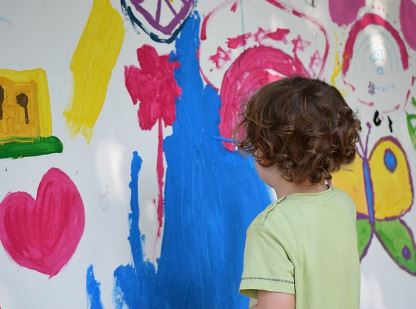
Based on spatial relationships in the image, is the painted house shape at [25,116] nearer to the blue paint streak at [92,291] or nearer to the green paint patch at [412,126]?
the blue paint streak at [92,291]

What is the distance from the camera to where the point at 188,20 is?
169 centimetres

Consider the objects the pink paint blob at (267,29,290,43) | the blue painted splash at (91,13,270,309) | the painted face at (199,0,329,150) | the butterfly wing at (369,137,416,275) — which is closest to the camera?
the blue painted splash at (91,13,270,309)

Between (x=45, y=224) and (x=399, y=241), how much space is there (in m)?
→ 1.38

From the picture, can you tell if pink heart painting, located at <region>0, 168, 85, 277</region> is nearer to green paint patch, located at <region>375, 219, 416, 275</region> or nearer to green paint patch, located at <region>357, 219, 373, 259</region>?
green paint patch, located at <region>357, 219, 373, 259</region>

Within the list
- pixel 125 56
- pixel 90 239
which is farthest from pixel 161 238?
pixel 125 56

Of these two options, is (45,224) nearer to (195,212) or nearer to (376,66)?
(195,212)

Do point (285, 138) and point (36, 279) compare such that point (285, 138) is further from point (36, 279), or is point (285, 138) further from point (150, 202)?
point (36, 279)

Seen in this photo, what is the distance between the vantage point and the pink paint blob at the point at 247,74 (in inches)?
70.4

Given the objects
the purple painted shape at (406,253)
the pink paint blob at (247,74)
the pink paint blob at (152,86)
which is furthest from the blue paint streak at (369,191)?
the pink paint blob at (152,86)

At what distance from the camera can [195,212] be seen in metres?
1.67

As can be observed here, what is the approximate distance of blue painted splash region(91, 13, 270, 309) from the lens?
1.55 metres

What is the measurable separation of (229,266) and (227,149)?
0.32 meters

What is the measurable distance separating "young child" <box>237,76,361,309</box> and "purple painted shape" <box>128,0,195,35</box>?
423 millimetres

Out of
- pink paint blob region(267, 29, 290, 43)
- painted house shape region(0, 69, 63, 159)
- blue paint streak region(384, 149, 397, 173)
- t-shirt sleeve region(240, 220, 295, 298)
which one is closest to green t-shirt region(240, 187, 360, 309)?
t-shirt sleeve region(240, 220, 295, 298)
